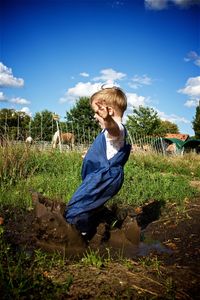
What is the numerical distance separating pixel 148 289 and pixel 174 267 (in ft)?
1.72

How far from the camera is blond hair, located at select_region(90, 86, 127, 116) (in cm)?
297

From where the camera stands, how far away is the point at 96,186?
2893mm

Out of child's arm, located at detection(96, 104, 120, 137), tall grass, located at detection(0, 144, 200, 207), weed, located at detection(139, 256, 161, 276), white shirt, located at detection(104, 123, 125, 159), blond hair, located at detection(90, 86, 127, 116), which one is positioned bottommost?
weed, located at detection(139, 256, 161, 276)

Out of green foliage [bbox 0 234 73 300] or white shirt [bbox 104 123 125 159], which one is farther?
white shirt [bbox 104 123 125 159]

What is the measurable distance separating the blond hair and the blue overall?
12.4 inches

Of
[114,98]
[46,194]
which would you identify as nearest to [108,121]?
[114,98]

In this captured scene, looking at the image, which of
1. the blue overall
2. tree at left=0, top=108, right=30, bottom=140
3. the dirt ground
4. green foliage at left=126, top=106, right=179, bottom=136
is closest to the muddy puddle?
the dirt ground

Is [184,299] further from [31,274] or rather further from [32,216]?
[32,216]

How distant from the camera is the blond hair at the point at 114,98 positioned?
297cm

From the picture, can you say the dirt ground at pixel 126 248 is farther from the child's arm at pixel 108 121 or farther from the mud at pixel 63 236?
the child's arm at pixel 108 121

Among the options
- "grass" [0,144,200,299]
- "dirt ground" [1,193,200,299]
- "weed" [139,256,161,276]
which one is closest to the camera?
"grass" [0,144,200,299]

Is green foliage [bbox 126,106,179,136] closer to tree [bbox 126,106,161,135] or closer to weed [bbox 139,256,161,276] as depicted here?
tree [bbox 126,106,161,135]

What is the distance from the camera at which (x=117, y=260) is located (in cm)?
251

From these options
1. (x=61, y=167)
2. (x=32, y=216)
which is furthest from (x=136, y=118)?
(x=32, y=216)
